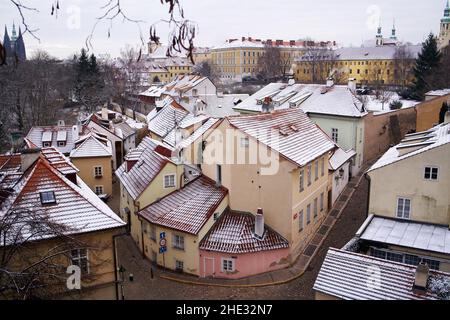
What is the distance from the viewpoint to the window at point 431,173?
17.5m

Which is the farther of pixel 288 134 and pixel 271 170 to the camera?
pixel 288 134

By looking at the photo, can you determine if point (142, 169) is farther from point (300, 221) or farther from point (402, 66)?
point (402, 66)

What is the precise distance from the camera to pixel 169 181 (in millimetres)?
22578

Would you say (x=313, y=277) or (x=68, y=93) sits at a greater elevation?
(x=68, y=93)

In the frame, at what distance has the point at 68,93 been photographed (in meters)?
61.6

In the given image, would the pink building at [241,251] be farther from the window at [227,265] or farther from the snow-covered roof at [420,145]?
the snow-covered roof at [420,145]

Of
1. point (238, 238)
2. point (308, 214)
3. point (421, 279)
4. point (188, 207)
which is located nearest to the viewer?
point (421, 279)

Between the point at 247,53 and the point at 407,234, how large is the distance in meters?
78.0

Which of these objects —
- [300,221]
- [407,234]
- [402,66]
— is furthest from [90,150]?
[402,66]

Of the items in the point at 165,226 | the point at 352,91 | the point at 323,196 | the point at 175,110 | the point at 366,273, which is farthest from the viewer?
the point at 175,110

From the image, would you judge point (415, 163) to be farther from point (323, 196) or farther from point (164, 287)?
point (164, 287)

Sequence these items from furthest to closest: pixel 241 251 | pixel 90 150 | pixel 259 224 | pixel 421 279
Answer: pixel 90 150 < pixel 259 224 < pixel 241 251 < pixel 421 279

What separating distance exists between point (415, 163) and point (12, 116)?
3864 cm

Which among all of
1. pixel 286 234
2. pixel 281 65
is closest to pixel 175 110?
pixel 286 234
